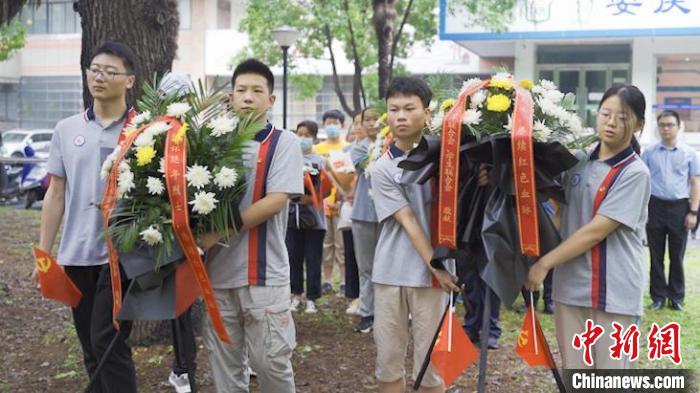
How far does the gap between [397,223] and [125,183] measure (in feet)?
4.19

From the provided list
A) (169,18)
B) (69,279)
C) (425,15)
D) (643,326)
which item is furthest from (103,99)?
(425,15)

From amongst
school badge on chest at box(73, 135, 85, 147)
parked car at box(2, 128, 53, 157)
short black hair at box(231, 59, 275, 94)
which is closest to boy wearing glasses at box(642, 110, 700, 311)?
short black hair at box(231, 59, 275, 94)

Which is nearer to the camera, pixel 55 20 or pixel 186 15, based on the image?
pixel 186 15

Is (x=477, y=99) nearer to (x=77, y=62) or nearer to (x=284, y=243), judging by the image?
(x=284, y=243)

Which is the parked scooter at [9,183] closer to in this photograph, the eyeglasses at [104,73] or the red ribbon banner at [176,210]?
the eyeglasses at [104,73]

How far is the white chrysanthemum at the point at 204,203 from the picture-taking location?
3217mm

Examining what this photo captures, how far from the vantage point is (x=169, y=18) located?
541 centimetres

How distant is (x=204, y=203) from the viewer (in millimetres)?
3219

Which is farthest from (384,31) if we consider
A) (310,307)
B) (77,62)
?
(77,62)

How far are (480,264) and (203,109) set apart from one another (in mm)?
1408

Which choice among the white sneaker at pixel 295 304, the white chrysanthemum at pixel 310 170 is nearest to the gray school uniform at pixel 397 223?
the white chrysanthemum at pixel 310 170

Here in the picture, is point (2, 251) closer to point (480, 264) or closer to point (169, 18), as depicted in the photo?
point (169, 18)

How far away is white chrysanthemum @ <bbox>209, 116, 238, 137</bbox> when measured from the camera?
335 cm

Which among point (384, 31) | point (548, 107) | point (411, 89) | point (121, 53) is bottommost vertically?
point (548, 107)
